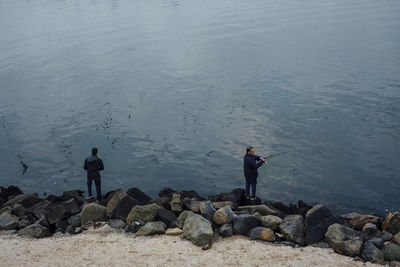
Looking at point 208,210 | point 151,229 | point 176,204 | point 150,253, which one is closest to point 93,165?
point 176,204

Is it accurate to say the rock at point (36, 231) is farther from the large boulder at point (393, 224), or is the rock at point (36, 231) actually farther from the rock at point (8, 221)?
the large boulder at point (393, 224)

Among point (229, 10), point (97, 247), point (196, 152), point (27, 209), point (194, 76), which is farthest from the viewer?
point (229, 10)

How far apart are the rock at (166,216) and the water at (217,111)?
6.49 metres

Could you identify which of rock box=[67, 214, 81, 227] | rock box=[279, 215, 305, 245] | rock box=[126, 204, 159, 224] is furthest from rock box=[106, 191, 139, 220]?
rock box=[279, 215, 305, 245]

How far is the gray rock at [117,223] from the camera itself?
18.8 m

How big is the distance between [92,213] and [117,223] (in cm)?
150

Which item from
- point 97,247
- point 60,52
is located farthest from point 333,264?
point 60,52

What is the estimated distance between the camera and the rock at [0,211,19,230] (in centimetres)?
1906

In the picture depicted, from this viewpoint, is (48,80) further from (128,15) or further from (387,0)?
(387,0)

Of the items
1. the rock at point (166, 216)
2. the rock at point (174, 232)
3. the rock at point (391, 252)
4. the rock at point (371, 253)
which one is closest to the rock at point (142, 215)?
the rock at point (166, 216)

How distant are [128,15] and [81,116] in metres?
90.3

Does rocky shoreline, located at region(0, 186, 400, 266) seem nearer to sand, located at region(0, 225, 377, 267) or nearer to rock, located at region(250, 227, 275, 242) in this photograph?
rock, located at region(250, 227, 275, 242)

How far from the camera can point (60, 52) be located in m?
72.4

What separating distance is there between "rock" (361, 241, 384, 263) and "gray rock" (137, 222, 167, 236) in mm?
8574
